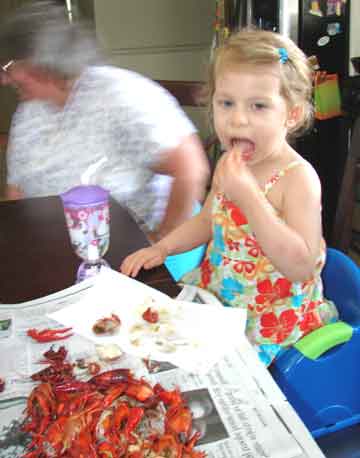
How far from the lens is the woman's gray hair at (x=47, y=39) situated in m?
1.30

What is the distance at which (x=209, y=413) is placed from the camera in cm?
61

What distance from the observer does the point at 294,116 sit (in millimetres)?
1057

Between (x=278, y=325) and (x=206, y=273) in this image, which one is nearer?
(x=278, y=325)

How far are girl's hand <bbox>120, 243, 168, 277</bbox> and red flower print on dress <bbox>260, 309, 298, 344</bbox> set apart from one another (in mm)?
257

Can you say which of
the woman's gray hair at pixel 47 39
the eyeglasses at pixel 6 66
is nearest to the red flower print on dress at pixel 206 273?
the woman's gray hair at pixel 47 39

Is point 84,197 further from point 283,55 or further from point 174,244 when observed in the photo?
point 283,55

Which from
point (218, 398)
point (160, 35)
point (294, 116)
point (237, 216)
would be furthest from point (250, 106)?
point (160, 35)

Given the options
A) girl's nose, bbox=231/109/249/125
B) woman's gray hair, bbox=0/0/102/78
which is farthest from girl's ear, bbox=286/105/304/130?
woman's gray hair, bbox=0/0/102/78

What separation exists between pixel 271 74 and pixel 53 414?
733 millimetres

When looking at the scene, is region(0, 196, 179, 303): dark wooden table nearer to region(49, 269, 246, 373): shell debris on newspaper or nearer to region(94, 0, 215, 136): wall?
region(49, 269, 246, 373): shell debris on newspaper

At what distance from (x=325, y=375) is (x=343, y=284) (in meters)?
0.25

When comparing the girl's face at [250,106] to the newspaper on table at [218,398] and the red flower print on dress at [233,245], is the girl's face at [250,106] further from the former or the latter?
the newspaper on table at [218,398]

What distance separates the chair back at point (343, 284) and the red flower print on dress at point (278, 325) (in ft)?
0.40

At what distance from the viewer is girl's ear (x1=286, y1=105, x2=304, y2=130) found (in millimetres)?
1039
